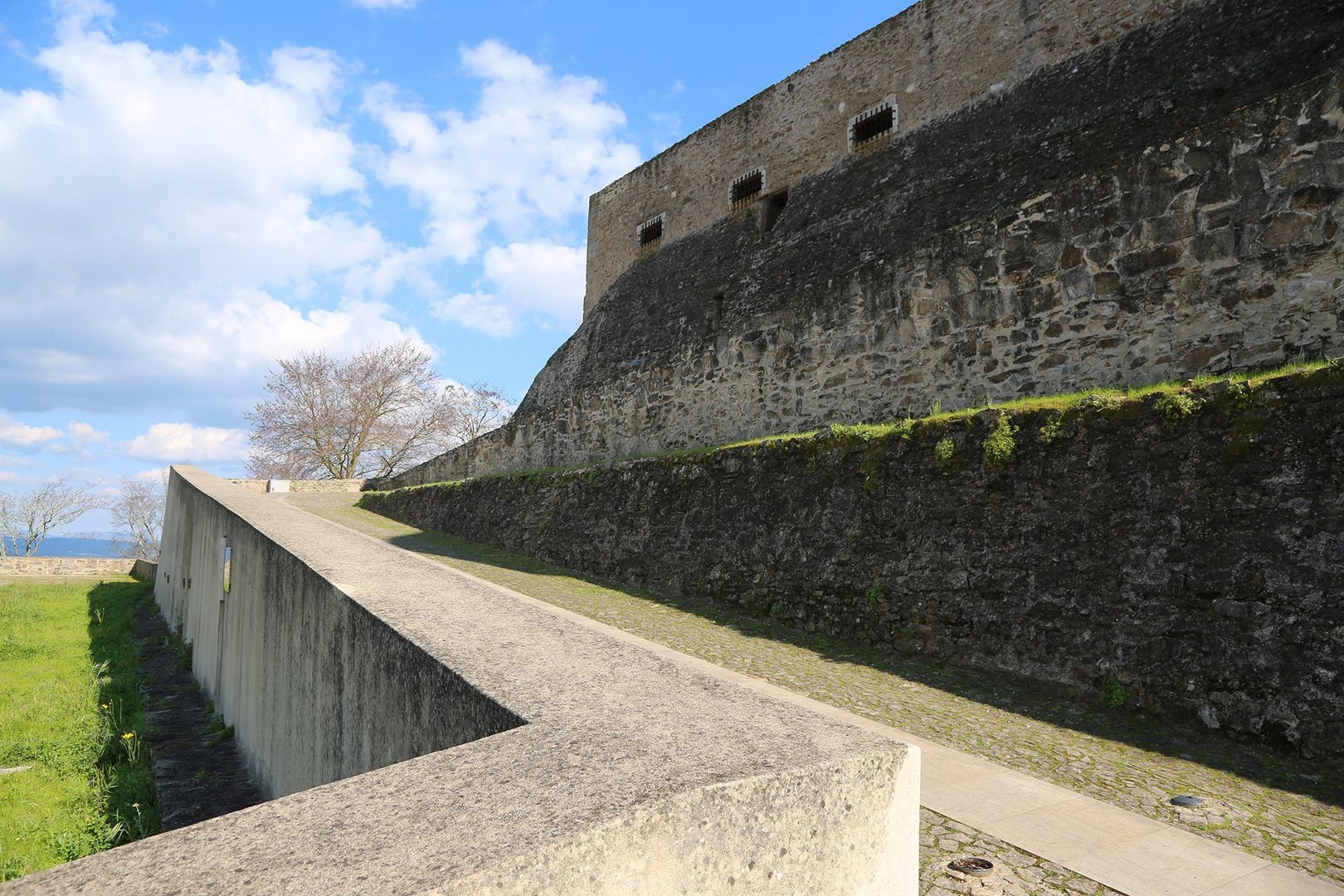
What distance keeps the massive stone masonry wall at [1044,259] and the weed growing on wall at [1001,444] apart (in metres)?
1.45

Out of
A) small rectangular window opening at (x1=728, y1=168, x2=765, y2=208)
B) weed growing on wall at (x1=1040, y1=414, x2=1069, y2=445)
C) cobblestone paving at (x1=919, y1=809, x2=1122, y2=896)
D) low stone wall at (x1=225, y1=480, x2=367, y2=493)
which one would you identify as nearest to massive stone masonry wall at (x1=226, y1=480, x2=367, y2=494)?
low stone wall at (x1=225, y1=480, x2=367, y2=493)

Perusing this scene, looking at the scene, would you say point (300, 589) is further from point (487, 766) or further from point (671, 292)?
point (671, 292)

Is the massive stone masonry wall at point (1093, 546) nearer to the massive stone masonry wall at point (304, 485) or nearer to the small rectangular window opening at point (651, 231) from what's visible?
the small rectangular window opening at point (651, 231)

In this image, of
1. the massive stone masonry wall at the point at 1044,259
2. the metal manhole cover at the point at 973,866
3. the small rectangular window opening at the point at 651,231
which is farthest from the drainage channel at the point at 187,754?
the small rectangular window opening at the point at 651,231

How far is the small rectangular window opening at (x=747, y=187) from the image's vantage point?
15.9 meters

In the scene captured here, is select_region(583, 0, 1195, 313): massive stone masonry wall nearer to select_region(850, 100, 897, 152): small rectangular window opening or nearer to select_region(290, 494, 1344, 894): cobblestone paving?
select_region(850, 100, 897, 152): small rectangular window opening

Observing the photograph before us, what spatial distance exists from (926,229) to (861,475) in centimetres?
667

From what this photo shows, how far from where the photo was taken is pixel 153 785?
6.20 m

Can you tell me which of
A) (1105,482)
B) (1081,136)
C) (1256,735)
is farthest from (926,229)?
(1256,735)

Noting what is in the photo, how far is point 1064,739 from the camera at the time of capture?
12.4ft

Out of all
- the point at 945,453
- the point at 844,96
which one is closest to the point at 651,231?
the point at 844,96

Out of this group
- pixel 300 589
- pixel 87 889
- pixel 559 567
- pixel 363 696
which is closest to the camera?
pixel 87 889

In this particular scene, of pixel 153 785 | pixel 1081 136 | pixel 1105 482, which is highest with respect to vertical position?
pixel 1081 136

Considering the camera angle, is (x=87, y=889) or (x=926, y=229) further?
(x=926, y=229)
